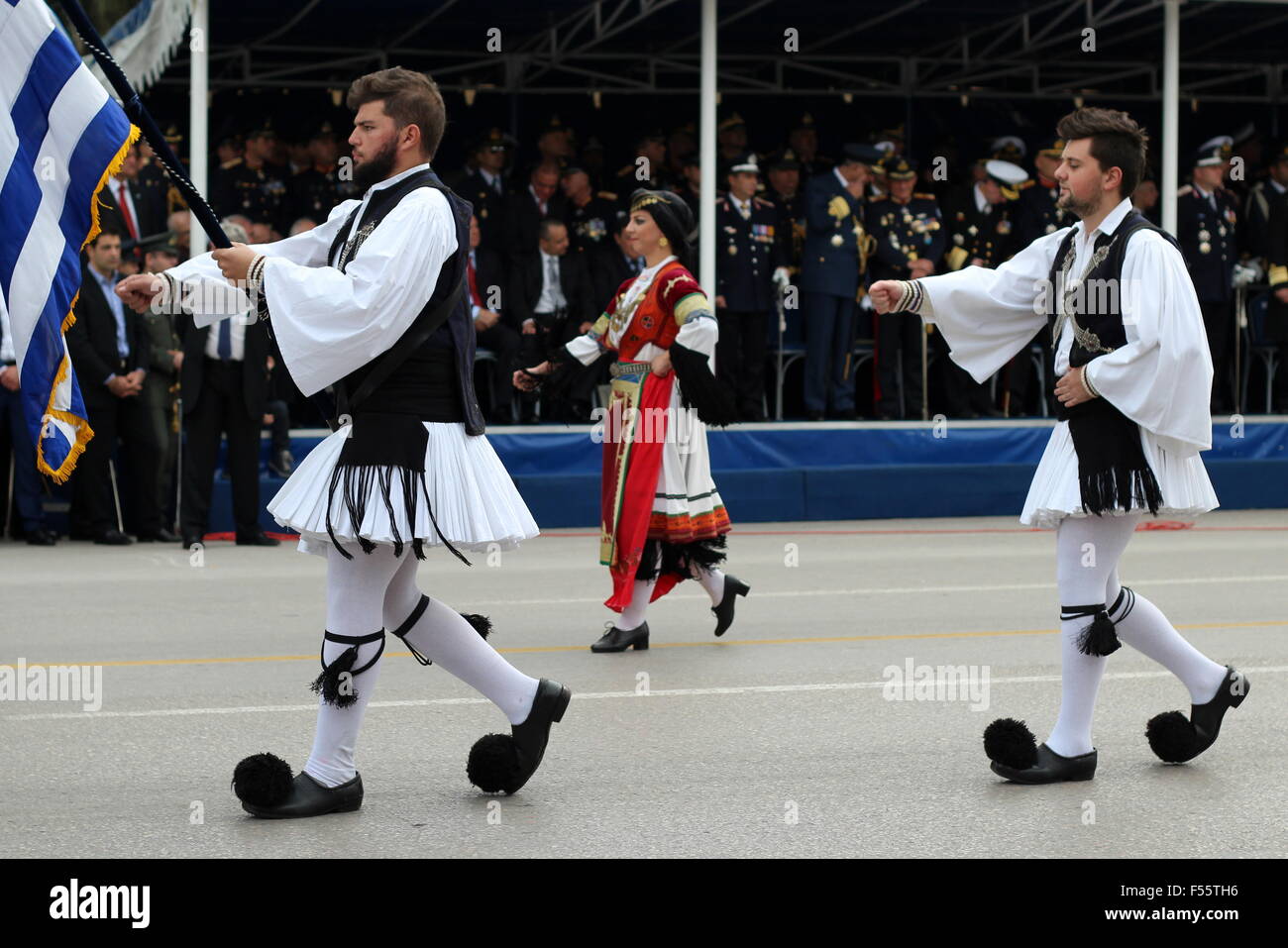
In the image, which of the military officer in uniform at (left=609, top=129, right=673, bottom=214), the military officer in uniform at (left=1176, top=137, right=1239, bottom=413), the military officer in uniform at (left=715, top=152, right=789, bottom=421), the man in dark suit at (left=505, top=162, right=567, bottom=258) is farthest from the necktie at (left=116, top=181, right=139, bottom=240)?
the military officer in uniform at (left=1176, top=137, right=1239, bottom=413)

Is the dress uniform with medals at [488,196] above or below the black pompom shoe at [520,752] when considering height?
above

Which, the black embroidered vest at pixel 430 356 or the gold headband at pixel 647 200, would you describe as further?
the gold headband at pixel 647 200

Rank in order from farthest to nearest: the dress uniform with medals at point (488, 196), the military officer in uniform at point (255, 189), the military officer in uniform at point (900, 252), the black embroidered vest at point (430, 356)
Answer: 1. the military officer in uniform at point (900, 252)
2. the military officer in uniform at point (255, 189)
3. the dress uniform with medals at point (488, 196)
4. the black embroidered vest at point (430, 356)

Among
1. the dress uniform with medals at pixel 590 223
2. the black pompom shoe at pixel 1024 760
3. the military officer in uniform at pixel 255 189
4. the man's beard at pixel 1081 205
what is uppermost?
the military officer in uniform at pixel 255 189

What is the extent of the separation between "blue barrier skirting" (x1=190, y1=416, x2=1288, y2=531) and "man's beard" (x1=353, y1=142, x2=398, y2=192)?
977 cm

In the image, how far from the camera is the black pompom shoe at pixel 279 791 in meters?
5.46

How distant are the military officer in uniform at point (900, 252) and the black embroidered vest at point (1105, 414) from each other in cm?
1107

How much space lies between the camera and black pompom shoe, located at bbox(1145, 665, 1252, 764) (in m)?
6.31

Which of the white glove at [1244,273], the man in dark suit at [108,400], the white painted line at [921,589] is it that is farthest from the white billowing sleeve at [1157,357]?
the white glove at [1244,273]

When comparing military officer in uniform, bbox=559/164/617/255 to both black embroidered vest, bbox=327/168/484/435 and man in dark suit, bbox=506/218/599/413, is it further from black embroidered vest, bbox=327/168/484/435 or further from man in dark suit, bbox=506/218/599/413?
black embroidered vest, bbox=327/168/484/435

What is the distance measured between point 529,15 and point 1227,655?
11.2 metres

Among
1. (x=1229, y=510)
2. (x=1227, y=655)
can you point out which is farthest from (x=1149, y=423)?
(x=1229, y=510)

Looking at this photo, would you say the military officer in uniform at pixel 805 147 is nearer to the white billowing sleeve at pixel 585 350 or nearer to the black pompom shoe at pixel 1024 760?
the white billowing sleeve at pixel 585 350

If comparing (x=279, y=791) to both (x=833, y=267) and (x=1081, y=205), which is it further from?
→ (x=833, y=267)
